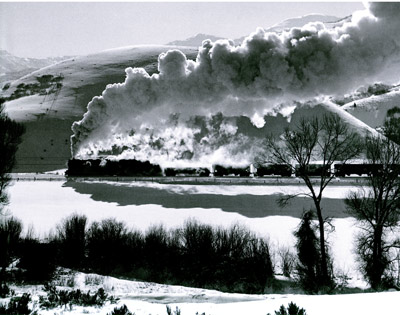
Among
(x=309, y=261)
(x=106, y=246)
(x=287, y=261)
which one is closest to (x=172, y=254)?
(x=106, y=246)

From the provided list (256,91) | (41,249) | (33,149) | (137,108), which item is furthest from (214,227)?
(33,149)

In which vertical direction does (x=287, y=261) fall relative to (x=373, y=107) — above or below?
below

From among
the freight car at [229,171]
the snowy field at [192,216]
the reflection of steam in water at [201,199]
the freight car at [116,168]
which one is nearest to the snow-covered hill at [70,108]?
the freight car at [229,171]

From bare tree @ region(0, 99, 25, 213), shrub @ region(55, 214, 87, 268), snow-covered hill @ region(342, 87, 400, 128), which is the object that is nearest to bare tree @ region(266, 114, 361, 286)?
shrub @ region(55, 214, 87, 268)

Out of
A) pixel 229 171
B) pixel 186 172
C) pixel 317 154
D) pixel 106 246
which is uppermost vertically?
pixel 229 171

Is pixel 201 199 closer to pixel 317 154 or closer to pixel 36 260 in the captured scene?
pixel 317 154

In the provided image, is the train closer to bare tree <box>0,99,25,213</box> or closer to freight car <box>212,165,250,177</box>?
freight car <box>212,165,250,177</box>
